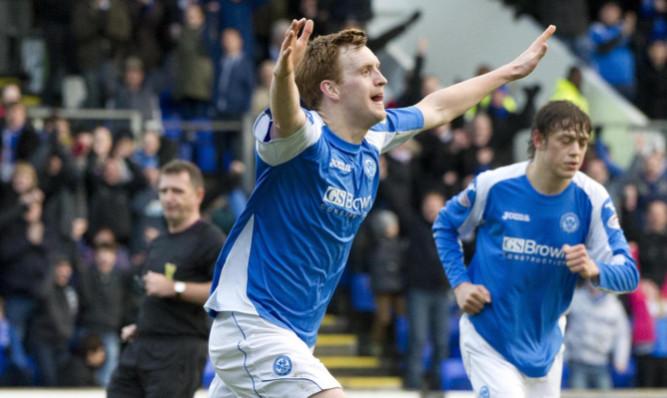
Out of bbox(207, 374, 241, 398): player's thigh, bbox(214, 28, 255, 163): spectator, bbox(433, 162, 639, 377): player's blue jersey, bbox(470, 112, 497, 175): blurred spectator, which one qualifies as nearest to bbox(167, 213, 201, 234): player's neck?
bbox(433, 162, 639, 377): player's blue jersey

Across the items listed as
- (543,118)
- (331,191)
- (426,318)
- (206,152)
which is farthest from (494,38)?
(331,191)

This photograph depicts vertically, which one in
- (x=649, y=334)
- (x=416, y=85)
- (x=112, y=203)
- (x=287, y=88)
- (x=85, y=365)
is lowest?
(x=85, y=365)

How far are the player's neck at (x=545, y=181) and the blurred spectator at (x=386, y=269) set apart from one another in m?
5.62

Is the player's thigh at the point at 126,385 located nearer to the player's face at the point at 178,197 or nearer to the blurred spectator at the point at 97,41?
the player's face at the point at 178,197

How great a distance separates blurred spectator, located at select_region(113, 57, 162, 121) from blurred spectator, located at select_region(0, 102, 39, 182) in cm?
151

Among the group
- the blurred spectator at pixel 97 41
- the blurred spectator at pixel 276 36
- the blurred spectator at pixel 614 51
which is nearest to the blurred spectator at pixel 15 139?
the blurred spectator at pixel 97 41

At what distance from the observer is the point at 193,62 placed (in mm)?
13484

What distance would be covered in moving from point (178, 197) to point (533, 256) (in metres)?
2.27

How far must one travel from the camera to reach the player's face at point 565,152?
613 centimetres

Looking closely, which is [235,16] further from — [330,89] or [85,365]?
[330,89]

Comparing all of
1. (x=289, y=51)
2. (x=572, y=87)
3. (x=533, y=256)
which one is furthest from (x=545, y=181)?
(x=572, y=87)

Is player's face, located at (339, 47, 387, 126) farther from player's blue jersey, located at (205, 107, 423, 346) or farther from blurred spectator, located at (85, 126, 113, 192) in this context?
blurred spectator, located at (85, 126, 113, 192)

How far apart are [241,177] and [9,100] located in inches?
106

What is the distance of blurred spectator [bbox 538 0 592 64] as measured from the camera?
1565 centimetres
